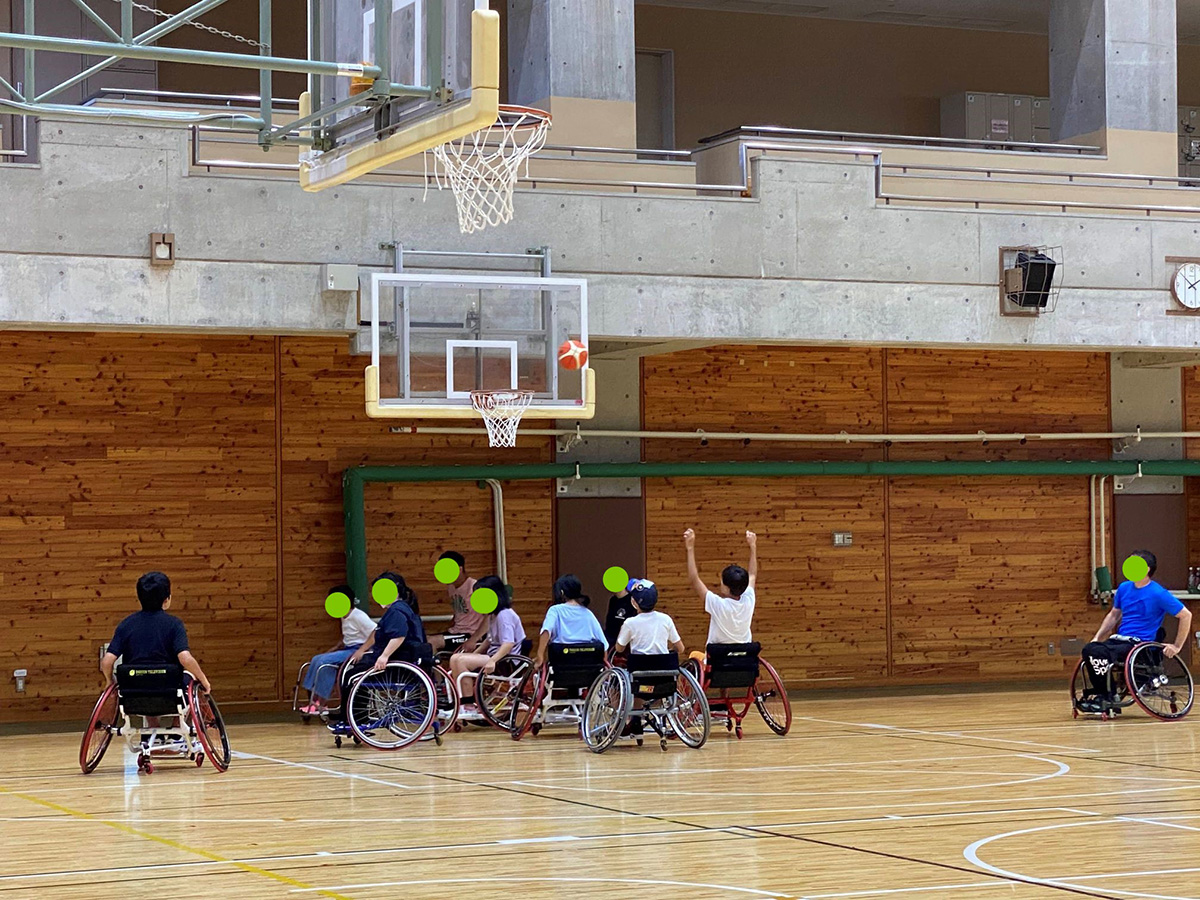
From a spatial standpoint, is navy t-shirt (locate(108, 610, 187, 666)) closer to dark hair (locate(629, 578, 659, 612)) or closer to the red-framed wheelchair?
dark hair (locate(629, 578, 659, 612))

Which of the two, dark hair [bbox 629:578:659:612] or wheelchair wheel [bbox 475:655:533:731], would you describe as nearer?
dark hair [bbox 629:578:659:612]

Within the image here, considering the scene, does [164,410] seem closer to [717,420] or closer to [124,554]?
[124,554]

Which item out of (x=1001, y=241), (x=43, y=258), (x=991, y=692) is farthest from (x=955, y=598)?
(x=43, y=258)

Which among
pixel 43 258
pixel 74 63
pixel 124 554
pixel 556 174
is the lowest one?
pixel 124 554

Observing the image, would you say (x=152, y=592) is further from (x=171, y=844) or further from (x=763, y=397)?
(x=763, y=397)

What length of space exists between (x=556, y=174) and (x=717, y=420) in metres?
3.78

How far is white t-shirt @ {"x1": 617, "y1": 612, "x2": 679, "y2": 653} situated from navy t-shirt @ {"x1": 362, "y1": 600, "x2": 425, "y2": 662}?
5.68 ft

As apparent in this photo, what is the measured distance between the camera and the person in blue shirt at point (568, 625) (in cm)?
1298

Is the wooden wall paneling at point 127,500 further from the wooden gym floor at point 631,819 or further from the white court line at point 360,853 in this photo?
the white court line at point 360,853

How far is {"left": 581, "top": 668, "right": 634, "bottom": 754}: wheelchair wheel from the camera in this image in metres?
12.1

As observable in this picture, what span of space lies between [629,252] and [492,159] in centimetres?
199

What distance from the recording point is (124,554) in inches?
618

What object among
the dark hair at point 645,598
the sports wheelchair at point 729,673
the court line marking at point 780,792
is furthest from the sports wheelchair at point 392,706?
the court line marking at point 780,792

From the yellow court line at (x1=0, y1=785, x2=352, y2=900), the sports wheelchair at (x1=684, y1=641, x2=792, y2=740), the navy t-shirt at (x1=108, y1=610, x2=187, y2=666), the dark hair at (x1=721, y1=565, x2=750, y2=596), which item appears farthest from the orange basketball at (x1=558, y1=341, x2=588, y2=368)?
the yellow court line at (x1=0, y1=785, x2=352, y2=900)
